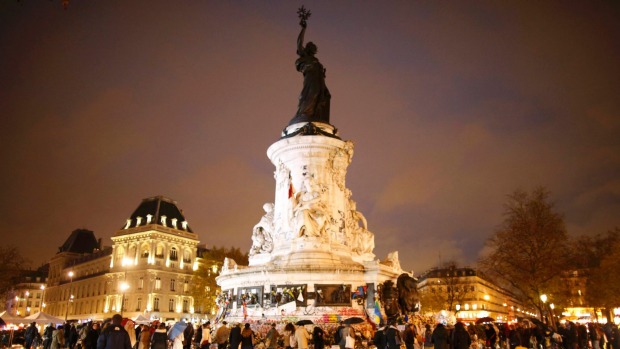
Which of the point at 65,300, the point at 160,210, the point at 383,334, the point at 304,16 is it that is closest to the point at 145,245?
the point at 160,210

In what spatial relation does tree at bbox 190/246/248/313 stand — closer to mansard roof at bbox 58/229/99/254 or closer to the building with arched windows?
the building with arched windows

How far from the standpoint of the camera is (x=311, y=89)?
111ft

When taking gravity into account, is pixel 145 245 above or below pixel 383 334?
above

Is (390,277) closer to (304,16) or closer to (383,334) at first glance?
(383,334)

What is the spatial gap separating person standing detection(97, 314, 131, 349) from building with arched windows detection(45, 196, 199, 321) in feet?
230

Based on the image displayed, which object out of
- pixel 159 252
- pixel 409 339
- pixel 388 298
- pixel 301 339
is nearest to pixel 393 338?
pixel 409 339

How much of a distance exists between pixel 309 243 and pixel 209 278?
151 ft

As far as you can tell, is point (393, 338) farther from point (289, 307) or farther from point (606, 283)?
point (606, 283)

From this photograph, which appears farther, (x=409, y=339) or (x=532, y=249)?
(x=532, y=249)

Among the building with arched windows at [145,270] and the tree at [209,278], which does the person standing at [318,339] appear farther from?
the building with arched windows at [145,270]

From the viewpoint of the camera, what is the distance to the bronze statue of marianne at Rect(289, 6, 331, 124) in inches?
1310

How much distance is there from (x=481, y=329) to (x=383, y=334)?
14.7 meters

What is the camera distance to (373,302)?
81.4 feet

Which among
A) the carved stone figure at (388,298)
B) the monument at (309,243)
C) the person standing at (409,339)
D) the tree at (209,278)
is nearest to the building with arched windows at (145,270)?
the tree at (209,278)
